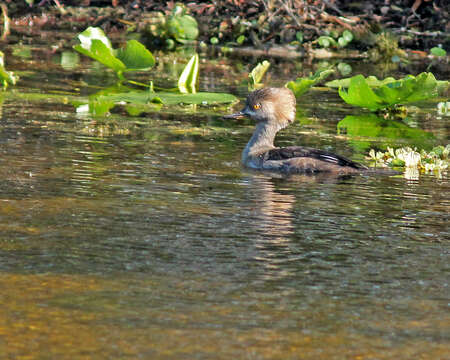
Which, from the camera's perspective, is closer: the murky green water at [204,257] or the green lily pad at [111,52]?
the murky green water at [204,257]

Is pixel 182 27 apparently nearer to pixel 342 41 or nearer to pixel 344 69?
pixel 342 41

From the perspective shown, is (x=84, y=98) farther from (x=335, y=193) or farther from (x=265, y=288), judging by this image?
(x=265, y=288)

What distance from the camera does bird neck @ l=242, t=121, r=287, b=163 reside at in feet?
28.6

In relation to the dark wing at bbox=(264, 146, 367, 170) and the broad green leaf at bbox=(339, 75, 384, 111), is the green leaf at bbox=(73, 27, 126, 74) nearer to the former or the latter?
the broad green leaf at bbox=(339, 75, 384, 111)

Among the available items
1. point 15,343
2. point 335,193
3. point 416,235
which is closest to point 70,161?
point 335,193

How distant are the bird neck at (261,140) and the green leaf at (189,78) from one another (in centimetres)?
315

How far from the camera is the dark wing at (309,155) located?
8.15 m

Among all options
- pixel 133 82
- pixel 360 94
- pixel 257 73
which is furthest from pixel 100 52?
pixel 360 94

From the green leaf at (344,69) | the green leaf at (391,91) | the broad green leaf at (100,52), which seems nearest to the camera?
the green leaf at (391,91)

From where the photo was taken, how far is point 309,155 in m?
8.31

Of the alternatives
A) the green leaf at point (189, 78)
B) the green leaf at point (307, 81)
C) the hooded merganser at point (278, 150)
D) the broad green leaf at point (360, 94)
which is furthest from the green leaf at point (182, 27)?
the hooded merganser at point (278, 150)

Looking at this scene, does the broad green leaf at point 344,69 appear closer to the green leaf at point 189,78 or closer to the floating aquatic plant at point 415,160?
Result: the green leaf at point 189,78

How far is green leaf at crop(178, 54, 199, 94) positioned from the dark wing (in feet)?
13.2

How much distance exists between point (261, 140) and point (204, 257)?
12.9 feet
